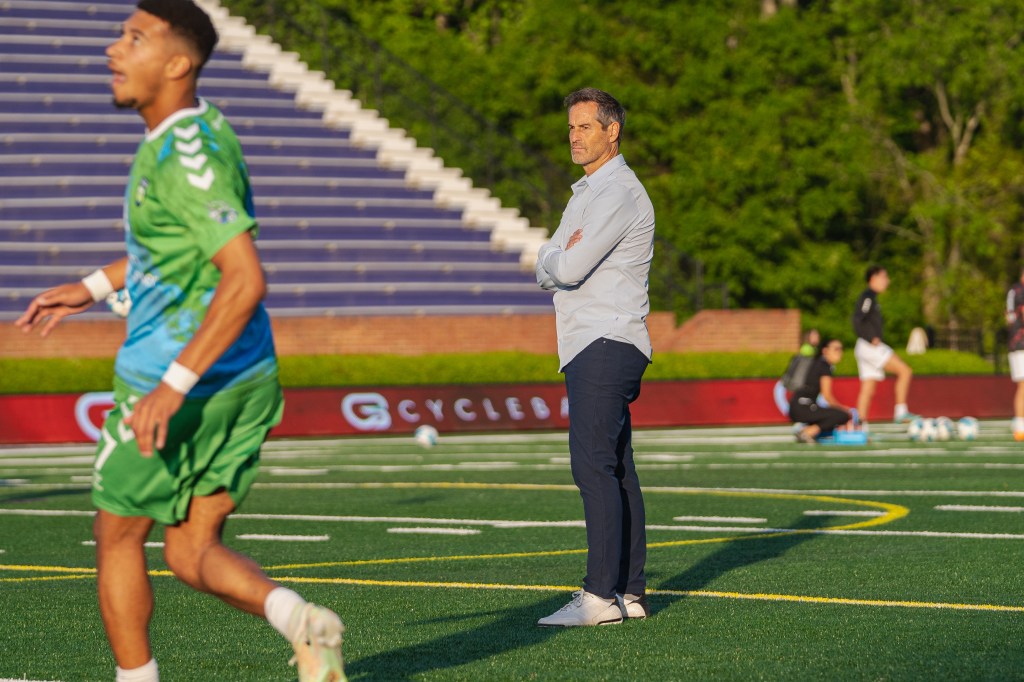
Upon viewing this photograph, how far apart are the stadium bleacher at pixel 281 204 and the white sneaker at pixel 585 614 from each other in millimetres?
24318

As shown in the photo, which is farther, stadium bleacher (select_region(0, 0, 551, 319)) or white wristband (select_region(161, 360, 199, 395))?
stadium bleacher (select_region(0, 0, 551, 319))

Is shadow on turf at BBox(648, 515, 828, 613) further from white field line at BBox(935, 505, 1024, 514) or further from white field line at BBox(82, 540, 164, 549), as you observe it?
white field line at BBox(82, 540, 164, 549)

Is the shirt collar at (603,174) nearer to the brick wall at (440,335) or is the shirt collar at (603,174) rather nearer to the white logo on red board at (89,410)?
the white logo on red board at (89,410)

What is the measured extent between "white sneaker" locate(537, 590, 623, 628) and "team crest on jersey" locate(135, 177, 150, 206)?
2954 millimetres

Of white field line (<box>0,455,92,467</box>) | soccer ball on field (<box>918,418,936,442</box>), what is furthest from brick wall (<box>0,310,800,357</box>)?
soccer ball on field (<box>918,418,936,442</box>)

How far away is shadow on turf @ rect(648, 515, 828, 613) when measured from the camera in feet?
28.2

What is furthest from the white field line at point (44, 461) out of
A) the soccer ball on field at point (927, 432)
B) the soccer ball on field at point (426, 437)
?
the soccer ball on field at point (927, 432)

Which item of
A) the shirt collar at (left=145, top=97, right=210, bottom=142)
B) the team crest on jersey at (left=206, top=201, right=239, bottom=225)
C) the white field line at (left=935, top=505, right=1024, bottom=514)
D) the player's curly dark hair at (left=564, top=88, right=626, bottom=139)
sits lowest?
the white field line at (left=935, top=505, right=1024, bottom=514)

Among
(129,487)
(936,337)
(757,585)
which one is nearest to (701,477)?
(757,585)

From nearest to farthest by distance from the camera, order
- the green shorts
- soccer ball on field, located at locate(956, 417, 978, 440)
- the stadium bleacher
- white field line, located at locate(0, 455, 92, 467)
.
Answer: the green shorts < white field line, located at locate(0, 455, 92, 467) < soccer ball on field, located at locate(956, 417, 978, 440) < the stadium bleacher

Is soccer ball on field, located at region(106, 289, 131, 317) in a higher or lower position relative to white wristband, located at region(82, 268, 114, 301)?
lower

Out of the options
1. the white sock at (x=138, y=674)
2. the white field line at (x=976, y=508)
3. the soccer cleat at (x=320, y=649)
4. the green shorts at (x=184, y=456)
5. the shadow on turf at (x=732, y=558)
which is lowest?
the white field line at (x=976, y=508)

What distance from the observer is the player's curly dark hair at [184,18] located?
5.23 meters

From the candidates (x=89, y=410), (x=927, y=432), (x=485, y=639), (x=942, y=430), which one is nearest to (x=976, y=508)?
(x=485, y=639)
